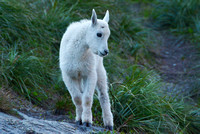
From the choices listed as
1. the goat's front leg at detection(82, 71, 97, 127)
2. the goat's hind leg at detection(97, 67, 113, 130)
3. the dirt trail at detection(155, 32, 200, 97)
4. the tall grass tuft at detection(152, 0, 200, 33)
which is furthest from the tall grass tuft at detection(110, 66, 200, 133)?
the tall grass tuft at detection(152, 0, 200, 33)

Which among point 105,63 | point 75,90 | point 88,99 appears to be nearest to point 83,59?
point 75,90

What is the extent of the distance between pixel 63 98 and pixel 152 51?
510cm

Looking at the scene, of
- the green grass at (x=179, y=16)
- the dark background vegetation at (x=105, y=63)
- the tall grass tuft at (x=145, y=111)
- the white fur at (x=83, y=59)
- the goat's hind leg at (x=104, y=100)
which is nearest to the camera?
the white fur at (x=83, y=59)

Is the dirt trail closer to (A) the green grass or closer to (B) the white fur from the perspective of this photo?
(A) the green grass

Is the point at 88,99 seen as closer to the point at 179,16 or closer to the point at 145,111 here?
the point at 145,111

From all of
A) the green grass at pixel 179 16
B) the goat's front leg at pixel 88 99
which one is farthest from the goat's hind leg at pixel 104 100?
the green grass at pixel 179 16

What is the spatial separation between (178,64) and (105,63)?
4069 millimetres

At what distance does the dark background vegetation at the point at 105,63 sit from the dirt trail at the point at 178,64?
1.41 feet

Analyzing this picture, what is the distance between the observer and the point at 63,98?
7.81 m

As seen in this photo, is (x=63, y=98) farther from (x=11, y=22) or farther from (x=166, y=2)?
(x=166, y=2)

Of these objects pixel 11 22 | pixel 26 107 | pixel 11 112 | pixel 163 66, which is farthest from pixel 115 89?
pixel 163 66

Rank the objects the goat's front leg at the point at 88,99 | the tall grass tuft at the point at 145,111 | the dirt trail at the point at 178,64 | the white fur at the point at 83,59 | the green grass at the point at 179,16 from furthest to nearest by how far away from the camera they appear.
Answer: the green grass at the point at 179,16 → the dirt trail at the point at 178,64 → the tall grass tuft at the point at 145,111 → the goat's front leg at the point at 88,99 → the white fur at the point at 83,59

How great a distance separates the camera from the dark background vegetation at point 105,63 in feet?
23.4

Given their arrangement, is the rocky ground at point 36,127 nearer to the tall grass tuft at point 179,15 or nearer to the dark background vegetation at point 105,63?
the dark background vegetation at point 105,63
